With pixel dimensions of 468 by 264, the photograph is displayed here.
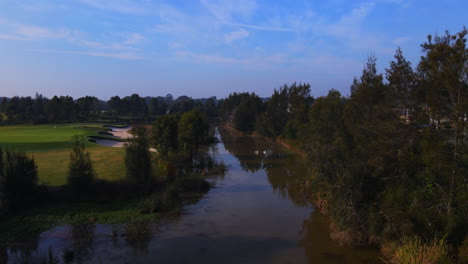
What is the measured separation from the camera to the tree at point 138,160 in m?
21.2

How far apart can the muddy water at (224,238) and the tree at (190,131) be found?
1195 cm

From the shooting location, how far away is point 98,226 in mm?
16578

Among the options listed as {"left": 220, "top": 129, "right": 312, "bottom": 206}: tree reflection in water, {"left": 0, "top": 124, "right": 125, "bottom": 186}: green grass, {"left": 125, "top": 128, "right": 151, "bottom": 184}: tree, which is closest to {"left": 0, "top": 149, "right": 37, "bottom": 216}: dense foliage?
{"left": 0, "top": 124, "right": 125, "bottom": 186}: green grass

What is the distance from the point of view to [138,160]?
21344 mm

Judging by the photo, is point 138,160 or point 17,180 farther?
point 138,160

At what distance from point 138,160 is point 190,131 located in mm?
12783

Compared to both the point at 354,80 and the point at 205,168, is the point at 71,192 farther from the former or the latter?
the point at 354,80

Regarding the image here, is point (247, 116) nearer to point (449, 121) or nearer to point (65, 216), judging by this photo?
point (65, 216)

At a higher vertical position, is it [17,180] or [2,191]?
[17,180]

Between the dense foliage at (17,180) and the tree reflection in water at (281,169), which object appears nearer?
the dense foliage at (17,180)

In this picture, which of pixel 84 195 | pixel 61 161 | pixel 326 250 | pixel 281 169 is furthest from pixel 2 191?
pixel 281 169

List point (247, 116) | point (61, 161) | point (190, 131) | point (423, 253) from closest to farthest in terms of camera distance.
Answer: point (423, 253) → point (61, 161) → point (190, 131) → point (247, 116)

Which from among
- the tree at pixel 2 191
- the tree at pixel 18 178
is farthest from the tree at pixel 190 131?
the tree at pixel 2 191

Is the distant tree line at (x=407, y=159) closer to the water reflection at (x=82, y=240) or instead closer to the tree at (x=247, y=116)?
the water reflection at (x=82, y=240)
